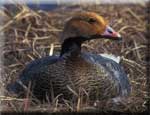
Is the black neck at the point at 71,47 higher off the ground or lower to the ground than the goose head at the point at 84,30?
lower

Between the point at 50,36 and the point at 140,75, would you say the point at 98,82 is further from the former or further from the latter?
the point at 50,36

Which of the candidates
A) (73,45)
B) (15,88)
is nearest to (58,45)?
(73,45)

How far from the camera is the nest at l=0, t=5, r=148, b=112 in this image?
3.12 metres

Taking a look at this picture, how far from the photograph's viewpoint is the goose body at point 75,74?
10.4 feet

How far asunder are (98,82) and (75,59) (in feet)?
0.46

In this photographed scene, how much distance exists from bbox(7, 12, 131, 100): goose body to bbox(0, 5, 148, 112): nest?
0.05 metres

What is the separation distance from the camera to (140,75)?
330cm

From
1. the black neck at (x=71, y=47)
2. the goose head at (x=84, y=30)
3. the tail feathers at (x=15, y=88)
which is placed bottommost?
the tail feathers at (x=15, y=88)

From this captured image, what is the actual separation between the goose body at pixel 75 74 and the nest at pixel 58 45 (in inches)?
1.8

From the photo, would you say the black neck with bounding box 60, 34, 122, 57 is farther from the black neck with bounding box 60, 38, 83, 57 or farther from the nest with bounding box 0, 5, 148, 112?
the nest with bounding box 0, 5, 148, 112

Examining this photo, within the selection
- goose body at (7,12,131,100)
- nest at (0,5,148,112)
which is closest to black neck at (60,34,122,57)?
goose body at (7,12,131,100)

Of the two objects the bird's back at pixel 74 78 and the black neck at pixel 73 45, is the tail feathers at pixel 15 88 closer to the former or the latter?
the bird's back at pixel 74 78

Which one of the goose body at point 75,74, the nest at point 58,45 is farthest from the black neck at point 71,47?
the nest at point 58,45

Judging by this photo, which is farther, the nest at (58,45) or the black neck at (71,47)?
the black neck at (71,47)
